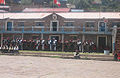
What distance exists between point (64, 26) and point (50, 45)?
4113mm

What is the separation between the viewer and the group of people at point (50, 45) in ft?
104

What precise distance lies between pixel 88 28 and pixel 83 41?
2.26 meters

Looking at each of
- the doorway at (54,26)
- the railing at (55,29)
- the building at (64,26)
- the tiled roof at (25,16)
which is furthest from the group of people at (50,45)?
the tiled roof at (25,16)

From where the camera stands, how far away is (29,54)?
92.6 ft

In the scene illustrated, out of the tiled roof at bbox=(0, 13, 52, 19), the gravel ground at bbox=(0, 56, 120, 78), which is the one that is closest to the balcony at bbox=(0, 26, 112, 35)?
the tiled roof at bbox=(0, 13, 52, 19)

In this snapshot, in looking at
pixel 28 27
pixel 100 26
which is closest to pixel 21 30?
pixel 28 27

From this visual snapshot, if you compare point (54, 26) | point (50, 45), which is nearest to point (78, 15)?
point (54, 26)

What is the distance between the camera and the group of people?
31766 mm

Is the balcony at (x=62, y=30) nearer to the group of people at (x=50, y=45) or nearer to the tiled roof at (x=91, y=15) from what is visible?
the group of people at (x=50, y=45)

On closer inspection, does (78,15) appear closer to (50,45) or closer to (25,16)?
(50,45)

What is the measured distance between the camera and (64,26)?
35531 millimetres

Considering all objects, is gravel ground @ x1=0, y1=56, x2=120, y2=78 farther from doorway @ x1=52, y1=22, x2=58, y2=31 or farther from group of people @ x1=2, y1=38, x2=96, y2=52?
doorway @ x1=52, y1=22, x2=58, y2=31

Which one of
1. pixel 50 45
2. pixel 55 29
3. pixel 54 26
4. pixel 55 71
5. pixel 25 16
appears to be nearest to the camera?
pixel 55 71

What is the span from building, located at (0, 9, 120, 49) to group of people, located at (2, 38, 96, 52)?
115cm
